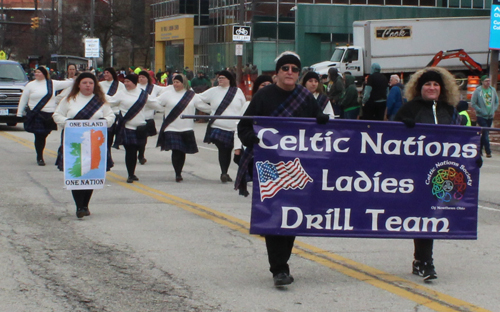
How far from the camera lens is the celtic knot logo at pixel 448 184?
5934 millimetres

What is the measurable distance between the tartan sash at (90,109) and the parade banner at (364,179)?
3.95 meters

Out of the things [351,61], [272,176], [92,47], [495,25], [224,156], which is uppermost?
[495,25]

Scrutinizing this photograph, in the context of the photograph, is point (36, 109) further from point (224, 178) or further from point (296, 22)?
point (296, 22)

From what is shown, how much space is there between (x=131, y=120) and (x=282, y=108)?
6572 mm

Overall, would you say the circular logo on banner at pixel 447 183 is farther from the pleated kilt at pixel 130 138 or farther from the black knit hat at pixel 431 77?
the pleated kilt at pixel 130 138

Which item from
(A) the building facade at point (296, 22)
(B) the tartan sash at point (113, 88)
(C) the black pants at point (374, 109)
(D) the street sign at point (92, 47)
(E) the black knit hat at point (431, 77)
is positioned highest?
(A) the building facade at point (296, 22)

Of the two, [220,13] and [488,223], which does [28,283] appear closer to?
[488,223]

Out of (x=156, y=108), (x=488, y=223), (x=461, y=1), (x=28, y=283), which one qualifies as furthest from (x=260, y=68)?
(x=28, y=283)

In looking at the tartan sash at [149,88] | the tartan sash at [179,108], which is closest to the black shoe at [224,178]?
the tartan sash at [179,108]

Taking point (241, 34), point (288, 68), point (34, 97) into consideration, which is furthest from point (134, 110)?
point (241, 34)

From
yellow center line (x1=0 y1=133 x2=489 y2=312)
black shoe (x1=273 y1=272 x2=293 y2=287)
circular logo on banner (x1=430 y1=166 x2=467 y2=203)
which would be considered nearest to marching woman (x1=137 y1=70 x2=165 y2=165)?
yellow center line (x1=0 y1=133 x2=489 y2=312)

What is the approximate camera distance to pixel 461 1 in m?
51.5

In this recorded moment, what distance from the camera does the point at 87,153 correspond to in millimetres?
8875

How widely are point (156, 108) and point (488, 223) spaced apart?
5.62 meters
